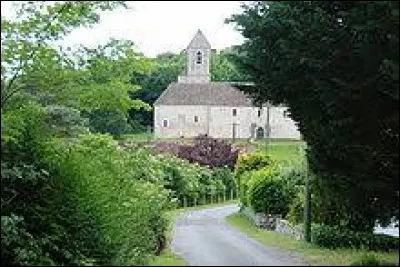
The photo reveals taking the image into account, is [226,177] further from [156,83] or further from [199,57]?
[199,57]

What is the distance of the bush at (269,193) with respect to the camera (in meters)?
42.2

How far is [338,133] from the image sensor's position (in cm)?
2233

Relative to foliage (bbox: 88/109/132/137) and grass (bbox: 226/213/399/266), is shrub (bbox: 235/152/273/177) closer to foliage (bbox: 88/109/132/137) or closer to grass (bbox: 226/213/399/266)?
foliage (bbox: 88/109/132/137)

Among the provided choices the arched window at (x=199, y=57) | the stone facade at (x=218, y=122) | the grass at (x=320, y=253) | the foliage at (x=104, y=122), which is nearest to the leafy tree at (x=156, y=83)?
the stone facade at (x=218, y=122)

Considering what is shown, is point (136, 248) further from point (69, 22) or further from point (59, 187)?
point (69, 22)

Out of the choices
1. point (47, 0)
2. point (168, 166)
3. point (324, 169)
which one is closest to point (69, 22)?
point (47, 0)

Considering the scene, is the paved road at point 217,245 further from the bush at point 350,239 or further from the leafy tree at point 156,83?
the leafy tree at point 156,83

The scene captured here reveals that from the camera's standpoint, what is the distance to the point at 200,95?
106m

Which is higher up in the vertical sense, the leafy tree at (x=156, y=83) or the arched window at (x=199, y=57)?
the arched window at (x=199, y=57)

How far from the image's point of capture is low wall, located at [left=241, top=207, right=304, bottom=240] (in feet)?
111

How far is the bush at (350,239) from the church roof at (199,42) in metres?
84.2

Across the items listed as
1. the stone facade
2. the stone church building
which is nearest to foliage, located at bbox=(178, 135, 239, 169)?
the stone church building

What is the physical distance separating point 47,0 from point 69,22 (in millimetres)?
733

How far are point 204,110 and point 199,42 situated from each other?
35.6 ft
